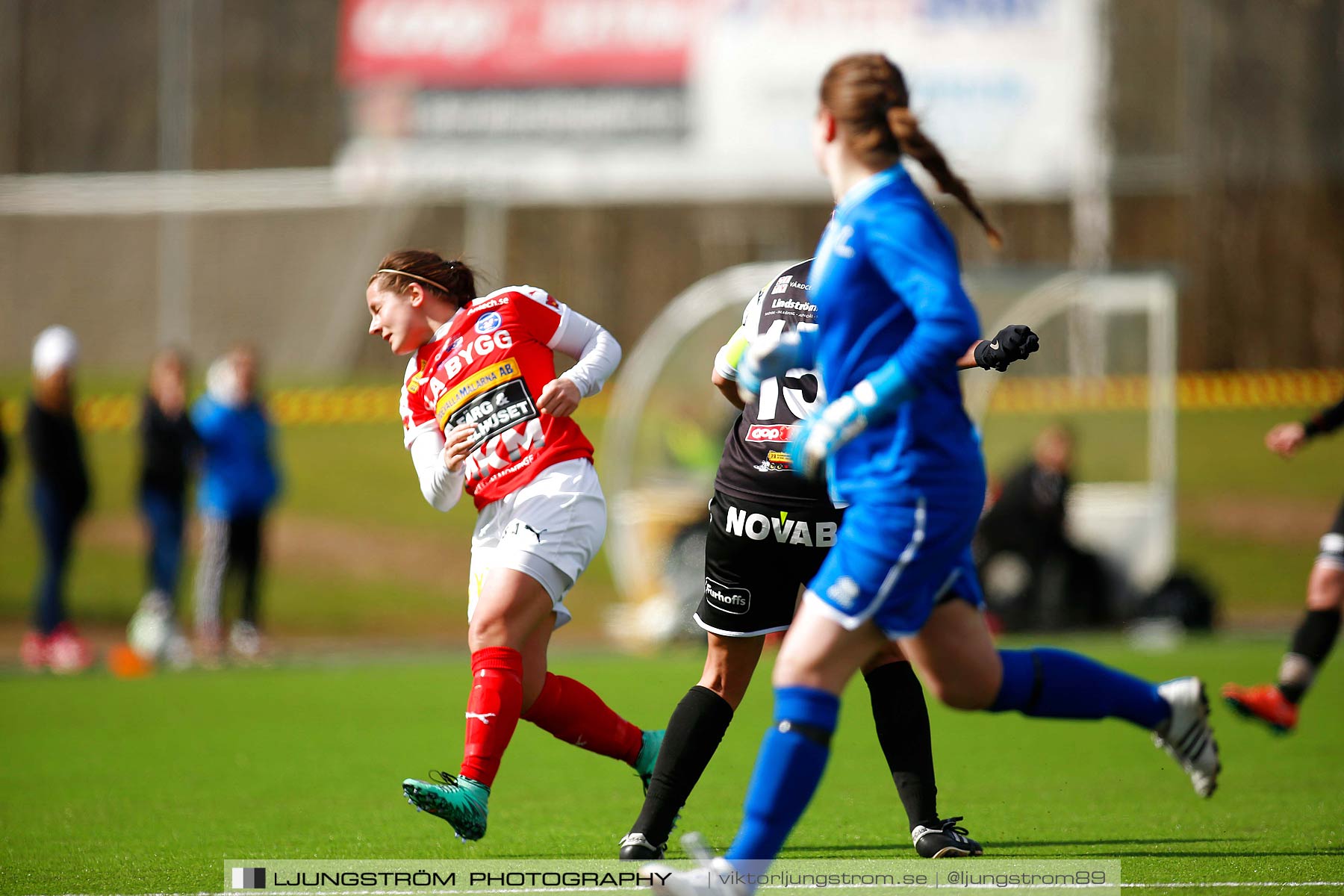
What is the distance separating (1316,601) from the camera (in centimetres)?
736

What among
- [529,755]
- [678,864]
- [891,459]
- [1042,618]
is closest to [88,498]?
[529,755]

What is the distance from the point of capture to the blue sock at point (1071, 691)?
4.61m

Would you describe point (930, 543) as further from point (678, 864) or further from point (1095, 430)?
point (1095, 430)

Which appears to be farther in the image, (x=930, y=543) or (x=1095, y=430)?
(x=1095, y=430)

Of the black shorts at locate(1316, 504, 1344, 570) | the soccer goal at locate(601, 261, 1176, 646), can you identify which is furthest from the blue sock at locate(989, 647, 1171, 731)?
the soccer goal at locate(601, 261, 1176, 646)

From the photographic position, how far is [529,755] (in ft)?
27.6

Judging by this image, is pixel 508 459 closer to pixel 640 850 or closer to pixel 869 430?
pixel 640 850

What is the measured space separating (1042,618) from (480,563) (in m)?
9.94

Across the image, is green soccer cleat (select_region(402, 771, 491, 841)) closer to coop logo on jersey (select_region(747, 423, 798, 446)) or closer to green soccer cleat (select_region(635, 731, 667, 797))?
green soccer cleat (select_region(635, 731, 667, 797))

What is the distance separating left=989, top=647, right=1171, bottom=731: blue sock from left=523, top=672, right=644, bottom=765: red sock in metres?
1.58

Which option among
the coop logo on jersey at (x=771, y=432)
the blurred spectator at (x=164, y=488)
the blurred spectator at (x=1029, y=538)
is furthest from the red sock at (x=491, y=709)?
the blurred spectator at (x=1029, y=538)

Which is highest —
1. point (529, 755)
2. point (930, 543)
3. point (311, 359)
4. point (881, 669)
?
point (930, 543)

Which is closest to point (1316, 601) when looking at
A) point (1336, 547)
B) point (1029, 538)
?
point (1336, 547)

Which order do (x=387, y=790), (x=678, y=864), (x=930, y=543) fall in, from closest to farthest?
(x=930, y=543)
(x=678, y=864)
(x=387, y=790)
